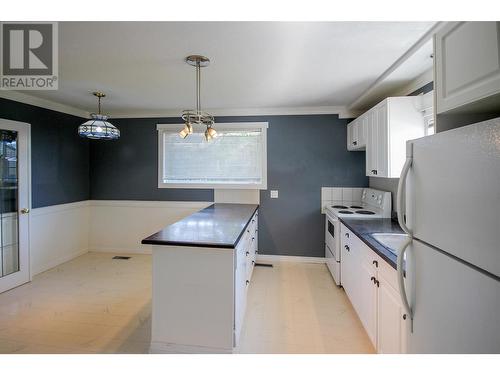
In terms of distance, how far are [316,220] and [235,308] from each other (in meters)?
2.40

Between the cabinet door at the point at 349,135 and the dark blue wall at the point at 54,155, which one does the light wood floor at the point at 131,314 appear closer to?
the dark blue wall at the point at 54,155

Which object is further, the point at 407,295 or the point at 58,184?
the point at 58,184

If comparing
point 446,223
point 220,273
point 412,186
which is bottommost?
point 220,273

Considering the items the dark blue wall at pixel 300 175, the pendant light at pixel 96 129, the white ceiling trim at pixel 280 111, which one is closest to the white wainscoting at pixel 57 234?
the pendant light at pixel 96 129

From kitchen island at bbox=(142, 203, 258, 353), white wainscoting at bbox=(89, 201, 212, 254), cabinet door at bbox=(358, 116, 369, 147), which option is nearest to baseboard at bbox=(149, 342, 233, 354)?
kitchen island at bbox=(142, 203, 258, 353)

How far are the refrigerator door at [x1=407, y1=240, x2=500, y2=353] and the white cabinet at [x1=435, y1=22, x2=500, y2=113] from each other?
0.72 metres

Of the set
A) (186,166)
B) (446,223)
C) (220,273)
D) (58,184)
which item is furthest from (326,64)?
(58,184)

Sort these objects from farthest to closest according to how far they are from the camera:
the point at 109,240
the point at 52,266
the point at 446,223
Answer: the point at 109,240, the point at 52,266, the point at 446,223

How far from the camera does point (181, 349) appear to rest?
1831 mm

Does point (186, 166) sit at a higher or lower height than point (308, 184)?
higher

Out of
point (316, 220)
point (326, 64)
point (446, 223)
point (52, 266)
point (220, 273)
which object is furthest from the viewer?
point (316, 220)

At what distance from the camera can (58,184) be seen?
Answer: 377 cm

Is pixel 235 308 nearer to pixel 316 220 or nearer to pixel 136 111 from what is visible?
pixel 316 220

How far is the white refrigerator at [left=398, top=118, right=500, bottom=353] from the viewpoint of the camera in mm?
768
